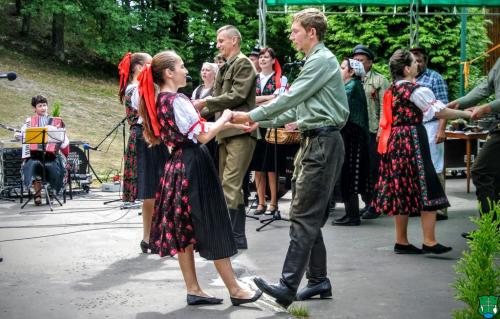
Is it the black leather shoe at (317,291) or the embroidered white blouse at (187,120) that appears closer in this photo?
the embroidered white blouse at (187,120)

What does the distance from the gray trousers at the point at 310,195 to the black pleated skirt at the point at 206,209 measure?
47cm

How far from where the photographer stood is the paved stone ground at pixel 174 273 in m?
5.37

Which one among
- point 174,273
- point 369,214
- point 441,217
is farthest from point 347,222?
point 174,273

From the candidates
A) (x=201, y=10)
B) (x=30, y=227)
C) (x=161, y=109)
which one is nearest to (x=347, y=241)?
(x=161, y=109)

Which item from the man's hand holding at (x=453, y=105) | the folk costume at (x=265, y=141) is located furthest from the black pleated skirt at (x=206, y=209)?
the folk costume at (x=265, y=141)

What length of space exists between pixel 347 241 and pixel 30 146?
6.45 meters

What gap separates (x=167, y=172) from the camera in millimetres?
5480

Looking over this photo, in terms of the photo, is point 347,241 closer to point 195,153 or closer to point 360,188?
point 360,188

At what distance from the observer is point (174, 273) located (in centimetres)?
668

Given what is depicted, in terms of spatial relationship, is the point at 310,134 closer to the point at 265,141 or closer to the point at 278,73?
the point at 278,73

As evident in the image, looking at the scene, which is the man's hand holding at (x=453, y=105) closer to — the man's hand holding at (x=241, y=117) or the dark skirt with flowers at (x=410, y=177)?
the dark skirt with flowers at (x=410, y=177)

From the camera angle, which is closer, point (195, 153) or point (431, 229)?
point (195, 153)

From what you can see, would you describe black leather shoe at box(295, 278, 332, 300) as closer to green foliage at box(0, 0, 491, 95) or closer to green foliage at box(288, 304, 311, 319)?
green foliage at box(288, 304, 311, 319)

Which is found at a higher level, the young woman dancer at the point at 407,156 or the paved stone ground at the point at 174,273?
the young woman dancer at the point at 407,156
